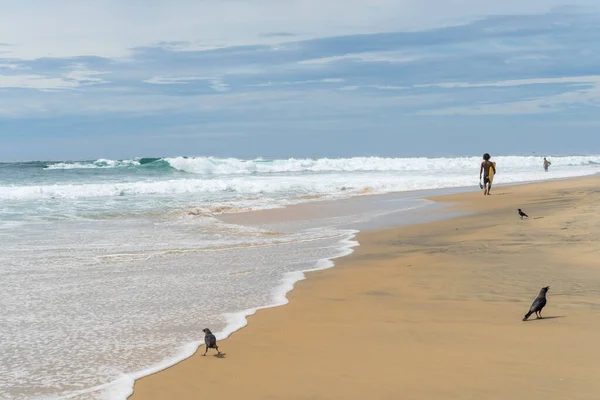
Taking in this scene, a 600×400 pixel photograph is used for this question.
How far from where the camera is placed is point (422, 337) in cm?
508

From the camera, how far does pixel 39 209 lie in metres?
21.4

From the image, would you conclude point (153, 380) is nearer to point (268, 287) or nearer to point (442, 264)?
point (268, 287)

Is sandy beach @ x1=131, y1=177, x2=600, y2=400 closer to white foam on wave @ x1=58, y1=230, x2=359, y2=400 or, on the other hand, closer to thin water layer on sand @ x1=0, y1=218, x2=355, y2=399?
white foam on wave @ x1=58, y1=230, x2=359, y2=400

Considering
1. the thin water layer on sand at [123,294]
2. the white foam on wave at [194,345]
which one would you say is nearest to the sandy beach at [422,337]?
the white foam on wave at [194,345]

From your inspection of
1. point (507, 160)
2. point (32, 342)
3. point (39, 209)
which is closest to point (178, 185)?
point (39, 209)

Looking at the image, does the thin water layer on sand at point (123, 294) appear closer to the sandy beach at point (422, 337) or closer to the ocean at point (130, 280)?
the ocean at point (130, 280)

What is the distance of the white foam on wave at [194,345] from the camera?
4227 mm

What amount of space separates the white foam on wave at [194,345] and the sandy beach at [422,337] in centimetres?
9

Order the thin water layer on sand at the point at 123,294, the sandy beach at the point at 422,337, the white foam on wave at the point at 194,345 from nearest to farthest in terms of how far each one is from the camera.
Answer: the sandy beach at the point at 422,337 → the white foam on wave at the point at 194,345 → the thin water layer on sand at the point at 123,294

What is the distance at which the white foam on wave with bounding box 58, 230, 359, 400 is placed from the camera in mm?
4227

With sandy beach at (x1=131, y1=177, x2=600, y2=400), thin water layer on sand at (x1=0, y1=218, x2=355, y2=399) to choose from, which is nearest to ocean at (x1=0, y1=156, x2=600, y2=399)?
thin water layer on sand at (x1=0, y1=218, x2=355, y2=399)

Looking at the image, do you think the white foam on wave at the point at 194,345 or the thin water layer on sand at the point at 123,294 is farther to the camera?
the thin water layer on sand at the point at 123,294

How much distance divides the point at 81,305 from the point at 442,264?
4546 mm

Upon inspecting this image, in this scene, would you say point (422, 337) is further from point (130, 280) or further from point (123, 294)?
point (130, 280)
